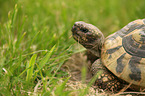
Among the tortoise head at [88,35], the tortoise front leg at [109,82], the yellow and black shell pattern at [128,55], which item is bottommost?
the tortoise front leg at [109,82]

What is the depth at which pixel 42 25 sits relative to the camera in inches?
137

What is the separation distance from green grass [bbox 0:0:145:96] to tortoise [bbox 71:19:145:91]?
1.25ft

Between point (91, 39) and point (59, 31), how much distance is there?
1.29m

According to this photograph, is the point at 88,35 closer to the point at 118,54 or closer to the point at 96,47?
the point at 96,47

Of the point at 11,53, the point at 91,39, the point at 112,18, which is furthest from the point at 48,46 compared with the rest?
the point at 112,18

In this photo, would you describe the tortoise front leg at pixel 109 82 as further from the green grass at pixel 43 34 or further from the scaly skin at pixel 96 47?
the green grass at pixel 43 34

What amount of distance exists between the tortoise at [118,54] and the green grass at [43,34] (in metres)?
0.38

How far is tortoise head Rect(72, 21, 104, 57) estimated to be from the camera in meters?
2.21

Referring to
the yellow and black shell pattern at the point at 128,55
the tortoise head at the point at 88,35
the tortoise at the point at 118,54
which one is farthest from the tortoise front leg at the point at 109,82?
the tortoise head at the point at 88,35

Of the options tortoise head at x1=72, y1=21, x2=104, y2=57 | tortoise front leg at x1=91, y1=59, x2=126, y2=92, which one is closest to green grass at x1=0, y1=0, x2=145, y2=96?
tortoise head at x1=72, y1=21, x2=104, y2=57

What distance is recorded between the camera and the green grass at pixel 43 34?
1.87 metres

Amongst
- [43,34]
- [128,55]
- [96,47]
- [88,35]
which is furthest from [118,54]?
[43,34]

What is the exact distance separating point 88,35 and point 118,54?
0.45 metres

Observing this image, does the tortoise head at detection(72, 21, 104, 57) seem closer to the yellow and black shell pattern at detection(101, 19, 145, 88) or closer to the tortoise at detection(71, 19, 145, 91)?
the tortoise at detection(71, 19, 145, 91)
